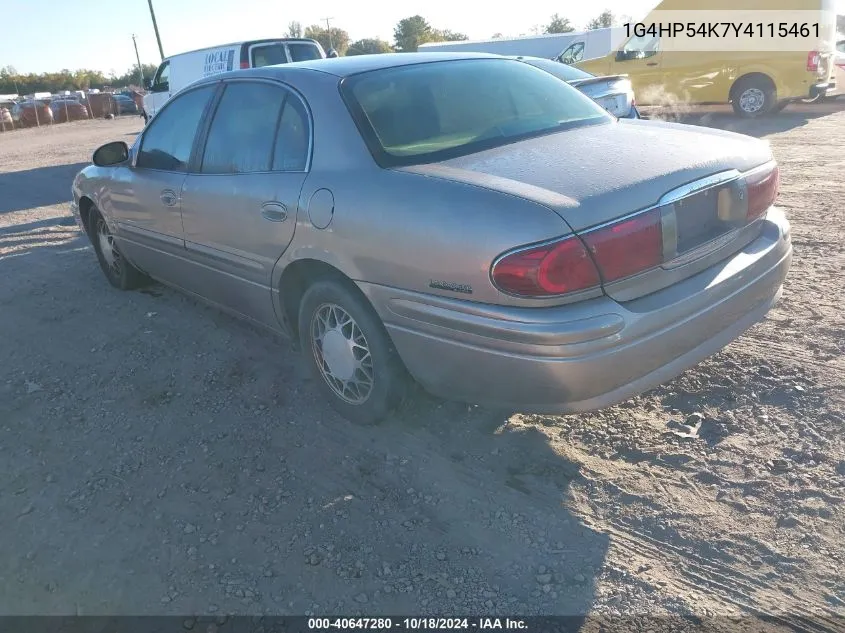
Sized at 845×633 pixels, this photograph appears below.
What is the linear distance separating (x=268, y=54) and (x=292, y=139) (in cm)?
969

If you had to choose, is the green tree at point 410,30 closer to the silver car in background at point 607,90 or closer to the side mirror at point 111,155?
the silver car in background at point 607,90

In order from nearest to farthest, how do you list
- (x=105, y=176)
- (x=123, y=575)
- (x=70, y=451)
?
(x=123, y=575) < (x=70, y=451) < (x=105, y=176)

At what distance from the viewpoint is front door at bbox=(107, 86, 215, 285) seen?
4090 millimetres

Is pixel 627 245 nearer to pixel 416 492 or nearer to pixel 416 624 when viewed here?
pixel 416 492

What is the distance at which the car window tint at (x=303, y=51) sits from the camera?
478 inches

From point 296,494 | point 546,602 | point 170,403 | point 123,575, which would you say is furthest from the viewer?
point 170,403

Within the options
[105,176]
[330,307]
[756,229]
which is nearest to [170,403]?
[330,307]

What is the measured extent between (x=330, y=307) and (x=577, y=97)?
181cm

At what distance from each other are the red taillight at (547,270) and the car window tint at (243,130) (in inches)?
62.4

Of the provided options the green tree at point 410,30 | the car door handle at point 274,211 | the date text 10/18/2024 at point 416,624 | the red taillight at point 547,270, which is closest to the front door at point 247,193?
the car door handle at point 274,211

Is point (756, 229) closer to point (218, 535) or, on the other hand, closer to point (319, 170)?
point (319, 170)

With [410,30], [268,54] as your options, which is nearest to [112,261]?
[268,54]

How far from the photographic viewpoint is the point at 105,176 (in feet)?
16.3

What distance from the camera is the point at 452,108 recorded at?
10.7ft
